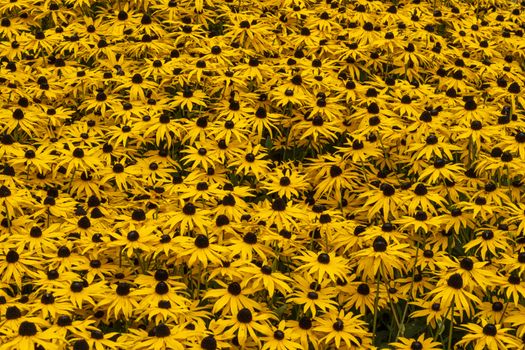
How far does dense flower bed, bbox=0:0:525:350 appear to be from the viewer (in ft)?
15.1

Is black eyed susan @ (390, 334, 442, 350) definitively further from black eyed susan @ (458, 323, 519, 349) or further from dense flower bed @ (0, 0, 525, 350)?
black eyed susan @ (458, 323, 519, 349)

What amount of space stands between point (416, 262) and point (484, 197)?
0.86 metres

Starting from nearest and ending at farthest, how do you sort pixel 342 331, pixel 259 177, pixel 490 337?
1. pixel 490 337
2. pixel 342 331
3. pixel 259 177

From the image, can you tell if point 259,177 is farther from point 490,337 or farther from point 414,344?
point 490,337

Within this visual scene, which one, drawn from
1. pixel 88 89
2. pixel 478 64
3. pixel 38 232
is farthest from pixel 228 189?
pixel 478 64

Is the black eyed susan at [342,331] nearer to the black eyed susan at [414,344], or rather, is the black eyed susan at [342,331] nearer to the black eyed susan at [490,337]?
the black eyed susan at [414,344]

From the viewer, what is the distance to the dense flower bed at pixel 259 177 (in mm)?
4613

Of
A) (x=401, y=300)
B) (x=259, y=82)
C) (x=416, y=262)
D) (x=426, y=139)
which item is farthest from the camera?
(x=259, y=82)

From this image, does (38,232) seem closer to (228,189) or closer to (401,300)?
(228,189)

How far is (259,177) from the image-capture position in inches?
231

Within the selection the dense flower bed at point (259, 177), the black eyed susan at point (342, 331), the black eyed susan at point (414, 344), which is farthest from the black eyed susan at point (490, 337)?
the black eyed susan at point (342, 331)

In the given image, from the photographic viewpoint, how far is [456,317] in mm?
5219

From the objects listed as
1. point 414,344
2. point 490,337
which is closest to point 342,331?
point 414,344

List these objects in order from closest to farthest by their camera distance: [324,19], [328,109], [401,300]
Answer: [401,300] → [328,109] → [324,19]
